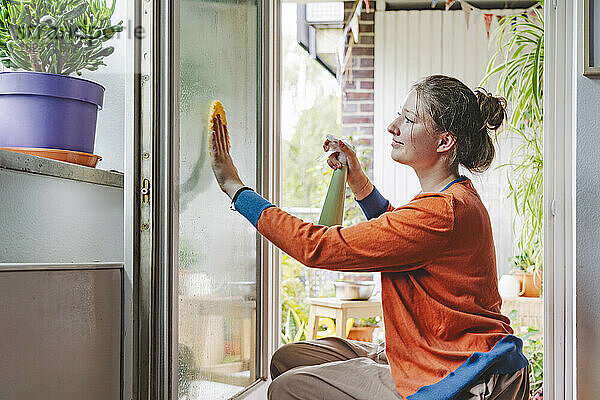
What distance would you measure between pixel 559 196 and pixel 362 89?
11.3ft

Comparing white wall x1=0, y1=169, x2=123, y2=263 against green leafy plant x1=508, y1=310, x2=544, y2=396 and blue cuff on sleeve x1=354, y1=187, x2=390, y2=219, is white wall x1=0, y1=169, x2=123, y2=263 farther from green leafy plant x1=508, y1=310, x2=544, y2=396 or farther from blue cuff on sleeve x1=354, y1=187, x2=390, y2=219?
green leafy plant x1=508, y1=310, x2=544, y2=396

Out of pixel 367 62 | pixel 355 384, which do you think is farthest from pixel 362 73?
pixel 355 384

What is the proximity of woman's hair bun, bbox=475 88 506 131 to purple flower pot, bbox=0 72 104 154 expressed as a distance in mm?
966

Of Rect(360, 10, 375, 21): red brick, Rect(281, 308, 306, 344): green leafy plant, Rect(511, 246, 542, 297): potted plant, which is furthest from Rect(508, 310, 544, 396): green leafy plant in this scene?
Rect(360, 10, 375, 21): red brick

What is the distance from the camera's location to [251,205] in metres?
1.54

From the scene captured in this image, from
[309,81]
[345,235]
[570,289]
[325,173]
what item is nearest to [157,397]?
[345,235]

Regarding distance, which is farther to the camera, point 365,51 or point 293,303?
point 365,51

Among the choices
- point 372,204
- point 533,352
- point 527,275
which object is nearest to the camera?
point 372,204

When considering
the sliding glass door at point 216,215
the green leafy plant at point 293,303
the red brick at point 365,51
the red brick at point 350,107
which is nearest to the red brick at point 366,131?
the red brick at point 350,107

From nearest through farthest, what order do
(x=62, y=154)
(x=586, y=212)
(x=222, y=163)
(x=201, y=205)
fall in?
(x=62, y=154) → (x=222, y=163) → (x=201, y=205) → (x=586, y=212)

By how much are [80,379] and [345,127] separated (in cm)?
425

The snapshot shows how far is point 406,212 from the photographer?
148cm

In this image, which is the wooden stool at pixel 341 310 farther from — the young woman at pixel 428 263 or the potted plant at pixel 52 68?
the potted plant at pixel 52 68

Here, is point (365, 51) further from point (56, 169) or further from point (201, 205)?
point (56, 169)
